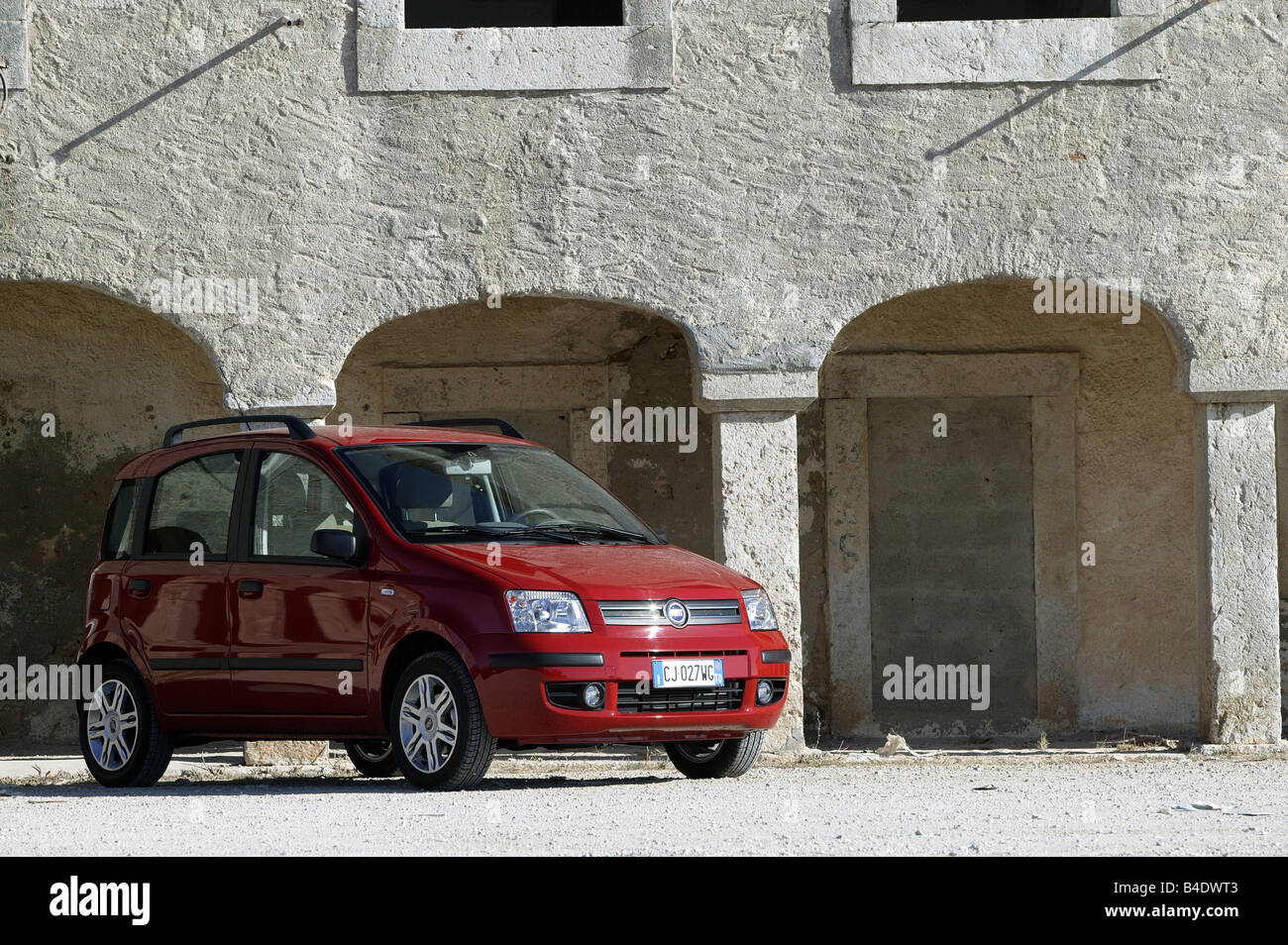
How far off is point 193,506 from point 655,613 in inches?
95.8

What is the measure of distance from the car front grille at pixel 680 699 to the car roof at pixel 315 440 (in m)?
1.75

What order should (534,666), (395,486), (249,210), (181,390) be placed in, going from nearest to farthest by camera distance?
(534,666)
(395,486)
(249,210)
(181,390)

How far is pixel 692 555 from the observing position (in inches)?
356

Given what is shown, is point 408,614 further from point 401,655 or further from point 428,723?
point 428,723

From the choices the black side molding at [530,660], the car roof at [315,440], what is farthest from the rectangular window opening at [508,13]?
the black side molding at [530,660]

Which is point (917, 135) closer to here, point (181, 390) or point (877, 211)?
point (877, 211)

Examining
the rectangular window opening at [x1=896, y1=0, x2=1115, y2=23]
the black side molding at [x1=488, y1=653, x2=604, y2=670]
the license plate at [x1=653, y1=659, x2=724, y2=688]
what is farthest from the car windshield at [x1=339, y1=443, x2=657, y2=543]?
the rectangular window opening at [x1=896, y1=0, x2=1115, y2=23]

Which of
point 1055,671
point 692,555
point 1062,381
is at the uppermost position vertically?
point 1062,381

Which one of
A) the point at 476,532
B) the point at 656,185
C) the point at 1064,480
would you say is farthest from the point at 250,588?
the point at 1064,480

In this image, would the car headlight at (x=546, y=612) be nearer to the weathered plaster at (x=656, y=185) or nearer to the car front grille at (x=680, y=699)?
the car front grille at (x=680, y=699)

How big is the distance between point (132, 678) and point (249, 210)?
10.5ft

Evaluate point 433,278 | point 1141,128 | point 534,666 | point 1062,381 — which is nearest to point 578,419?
point 433,278

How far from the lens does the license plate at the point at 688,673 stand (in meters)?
8.16

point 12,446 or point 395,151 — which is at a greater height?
point 395,151
